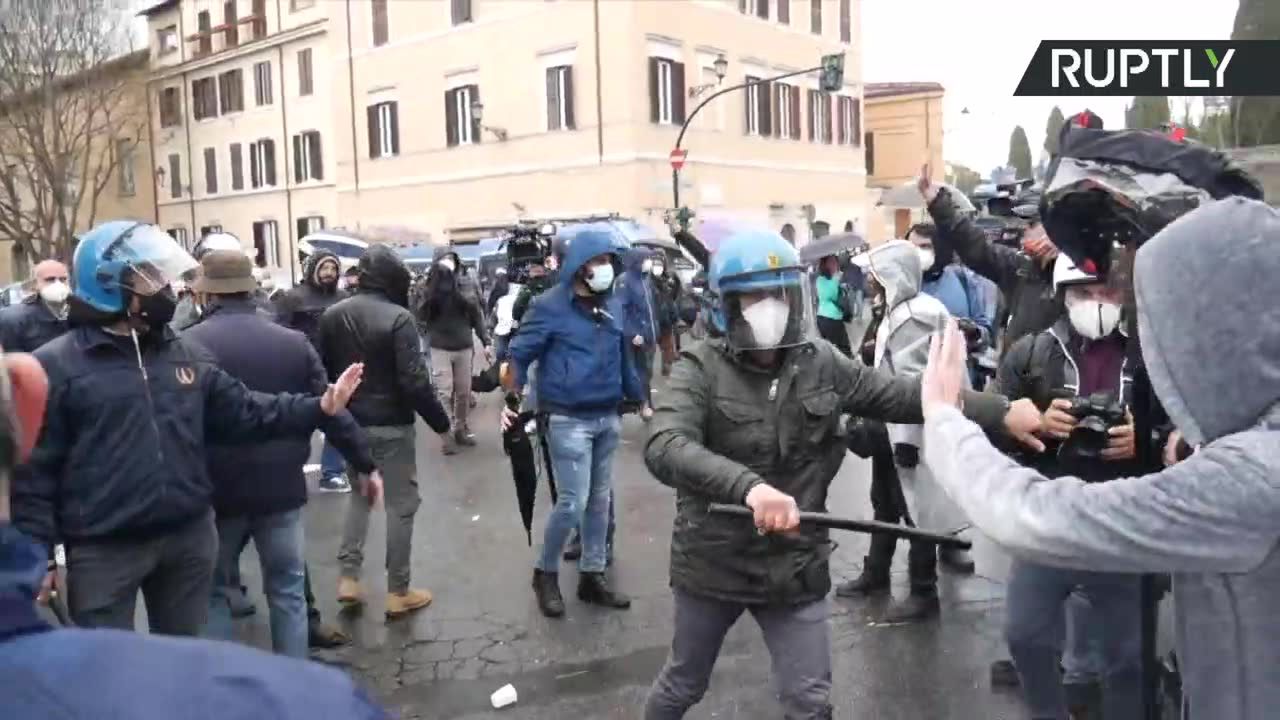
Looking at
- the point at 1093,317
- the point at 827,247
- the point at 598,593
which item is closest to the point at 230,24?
the point at 827,247

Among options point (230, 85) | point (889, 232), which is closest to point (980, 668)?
point (889, 232)

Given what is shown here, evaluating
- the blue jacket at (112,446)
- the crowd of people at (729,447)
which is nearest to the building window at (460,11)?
the crowd of people at (729,447)

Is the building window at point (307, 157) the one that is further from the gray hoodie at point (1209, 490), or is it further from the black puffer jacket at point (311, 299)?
the gray hoodie at point (1209, 490)

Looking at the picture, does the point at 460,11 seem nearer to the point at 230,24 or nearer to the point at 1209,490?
the point at 230,24

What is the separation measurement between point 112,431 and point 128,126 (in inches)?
1808

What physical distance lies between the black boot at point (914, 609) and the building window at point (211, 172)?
138ft

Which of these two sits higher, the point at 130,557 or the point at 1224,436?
the point at 1224,436

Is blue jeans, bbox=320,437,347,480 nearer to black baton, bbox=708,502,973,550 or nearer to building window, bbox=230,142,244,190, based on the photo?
black baton, bbox=708,502,973,550

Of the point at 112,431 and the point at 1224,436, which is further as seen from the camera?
the point at 112,431

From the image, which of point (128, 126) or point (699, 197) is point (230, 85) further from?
point (699, 197)

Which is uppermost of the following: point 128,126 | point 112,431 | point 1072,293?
point 128,126

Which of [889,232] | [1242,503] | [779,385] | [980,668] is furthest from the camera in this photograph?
[889,232]

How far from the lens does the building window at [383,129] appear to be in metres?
34.1

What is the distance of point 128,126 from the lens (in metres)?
44.3
